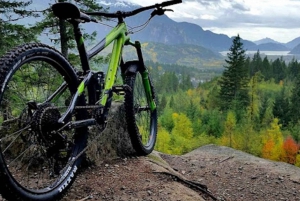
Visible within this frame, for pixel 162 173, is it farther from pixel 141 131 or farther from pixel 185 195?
pixel 141 131

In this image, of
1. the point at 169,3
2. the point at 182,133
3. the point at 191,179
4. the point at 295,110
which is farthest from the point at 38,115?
the point at 295,110

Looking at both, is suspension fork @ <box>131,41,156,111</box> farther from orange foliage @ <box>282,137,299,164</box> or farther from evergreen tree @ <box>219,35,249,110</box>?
evergreen tree @ <box>219,35,249,110</box>

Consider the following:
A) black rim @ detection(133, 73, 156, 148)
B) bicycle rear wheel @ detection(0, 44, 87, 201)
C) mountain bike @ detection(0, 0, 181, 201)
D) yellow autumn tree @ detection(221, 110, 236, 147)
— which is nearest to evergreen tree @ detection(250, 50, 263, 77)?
yellow autumn tree @ detection(221, 110, 236, 147)

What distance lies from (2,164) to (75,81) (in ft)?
4.10

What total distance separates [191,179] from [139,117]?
1956mm

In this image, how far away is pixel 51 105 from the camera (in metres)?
3.36

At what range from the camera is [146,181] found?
4832 mm

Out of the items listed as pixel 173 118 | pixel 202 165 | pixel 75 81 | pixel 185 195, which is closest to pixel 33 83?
pixel 75 81

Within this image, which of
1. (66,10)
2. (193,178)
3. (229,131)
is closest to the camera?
(66,10)

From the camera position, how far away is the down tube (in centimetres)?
439

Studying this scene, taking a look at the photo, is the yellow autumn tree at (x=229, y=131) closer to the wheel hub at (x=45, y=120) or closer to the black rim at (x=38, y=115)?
the black rim at (x=38, y=115)

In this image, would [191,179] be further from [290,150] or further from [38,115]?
[290,150]

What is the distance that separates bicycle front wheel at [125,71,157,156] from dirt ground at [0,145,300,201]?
0.80 feet

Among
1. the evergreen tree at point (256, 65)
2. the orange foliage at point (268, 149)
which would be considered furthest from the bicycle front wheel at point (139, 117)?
the evergreen tree at point (256, 65)
